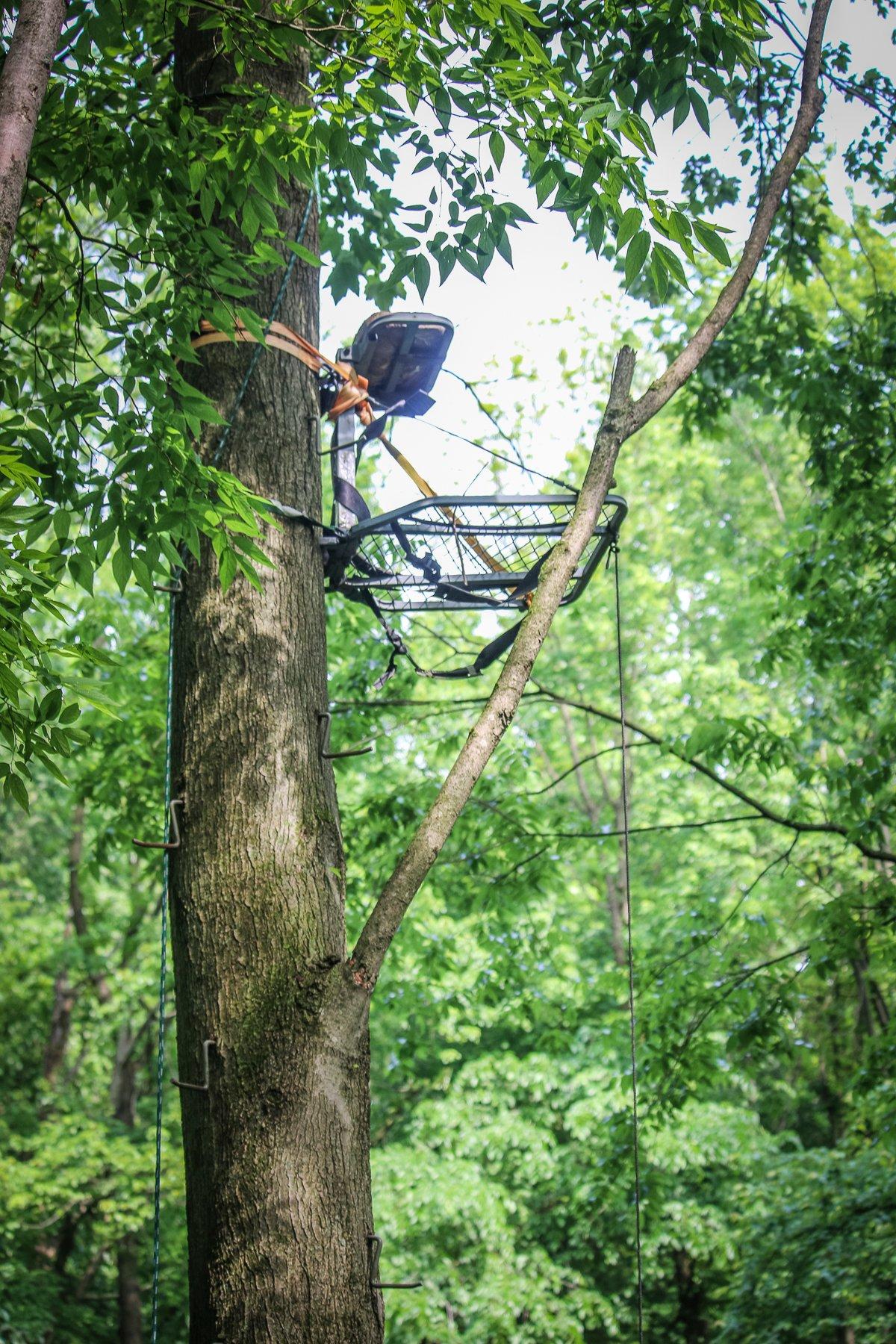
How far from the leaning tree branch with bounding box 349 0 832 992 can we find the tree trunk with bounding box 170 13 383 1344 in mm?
167

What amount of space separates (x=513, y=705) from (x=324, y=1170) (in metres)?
0.89

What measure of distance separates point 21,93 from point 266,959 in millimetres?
1513

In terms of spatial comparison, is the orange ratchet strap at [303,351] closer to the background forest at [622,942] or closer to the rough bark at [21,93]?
the rough bark at [21,93]

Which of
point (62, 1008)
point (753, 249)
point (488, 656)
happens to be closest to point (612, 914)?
point (62, 1008)

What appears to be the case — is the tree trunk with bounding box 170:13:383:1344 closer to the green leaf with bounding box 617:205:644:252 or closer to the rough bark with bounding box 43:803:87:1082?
the green leaf with bounding box 617:205:644:252

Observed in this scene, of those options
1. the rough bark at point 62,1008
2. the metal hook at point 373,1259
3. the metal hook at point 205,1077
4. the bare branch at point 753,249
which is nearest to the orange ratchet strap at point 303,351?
the bare branch at point 753,249

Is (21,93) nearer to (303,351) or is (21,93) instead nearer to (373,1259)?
(303,351)

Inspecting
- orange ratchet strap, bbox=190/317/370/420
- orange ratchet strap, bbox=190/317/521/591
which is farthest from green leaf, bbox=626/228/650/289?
orange ratchet strap, bbox=190/317/370/420

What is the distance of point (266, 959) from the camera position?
1963 mm

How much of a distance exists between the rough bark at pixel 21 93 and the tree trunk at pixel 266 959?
35.0 inches

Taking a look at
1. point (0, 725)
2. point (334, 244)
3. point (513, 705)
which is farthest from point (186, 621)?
point (334, 244)

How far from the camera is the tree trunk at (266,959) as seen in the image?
5.77 feet

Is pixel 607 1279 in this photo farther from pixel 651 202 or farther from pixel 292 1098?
pixel 651 202

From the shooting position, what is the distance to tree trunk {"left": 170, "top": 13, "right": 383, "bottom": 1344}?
176 cm
